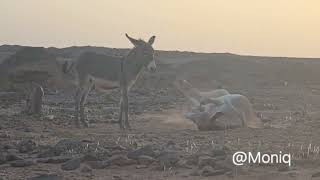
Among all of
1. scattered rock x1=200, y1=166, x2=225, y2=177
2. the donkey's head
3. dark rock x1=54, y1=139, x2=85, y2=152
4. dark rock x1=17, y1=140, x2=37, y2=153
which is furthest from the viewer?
the donkey's head

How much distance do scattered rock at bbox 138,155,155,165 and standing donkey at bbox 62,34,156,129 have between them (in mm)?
6289

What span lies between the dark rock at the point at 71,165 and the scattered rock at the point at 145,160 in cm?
83

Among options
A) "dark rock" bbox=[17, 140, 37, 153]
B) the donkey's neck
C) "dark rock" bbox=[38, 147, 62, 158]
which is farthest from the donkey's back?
"dark rock" bbox=[38, 147, 62, 158]

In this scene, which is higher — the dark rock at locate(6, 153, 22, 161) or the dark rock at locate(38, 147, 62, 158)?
the dark rock at locate(38, 147, 62, 158)

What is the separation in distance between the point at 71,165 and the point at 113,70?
7.74 m

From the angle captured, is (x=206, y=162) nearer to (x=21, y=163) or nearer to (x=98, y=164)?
(x=98, y=164)

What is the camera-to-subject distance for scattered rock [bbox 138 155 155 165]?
867 cm

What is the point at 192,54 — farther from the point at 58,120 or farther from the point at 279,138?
the point at 279,138

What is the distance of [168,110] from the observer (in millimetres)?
19406

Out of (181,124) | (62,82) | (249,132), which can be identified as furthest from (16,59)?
(249,132)

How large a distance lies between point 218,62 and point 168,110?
105 feet

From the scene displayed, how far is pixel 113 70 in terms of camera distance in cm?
1605

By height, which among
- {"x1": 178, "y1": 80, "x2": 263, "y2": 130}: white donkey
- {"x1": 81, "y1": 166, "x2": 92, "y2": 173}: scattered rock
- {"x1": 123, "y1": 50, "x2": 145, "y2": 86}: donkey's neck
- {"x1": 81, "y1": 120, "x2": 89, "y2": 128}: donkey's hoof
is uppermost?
{"x1": 123, "y1": 50, "x2": 145, "y2": 86}: donkey's neck

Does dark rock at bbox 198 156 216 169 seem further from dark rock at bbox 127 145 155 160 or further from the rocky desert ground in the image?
dark rock at bbox 127 145 155 160
